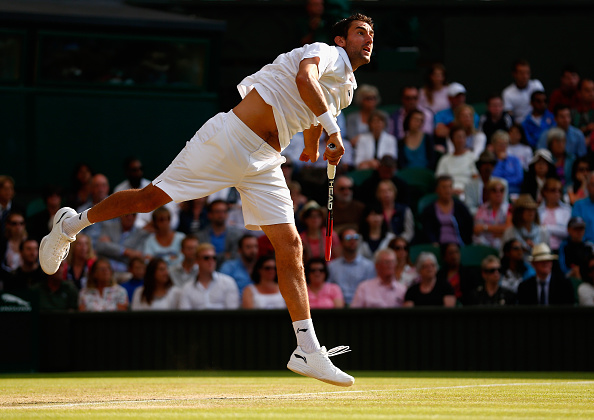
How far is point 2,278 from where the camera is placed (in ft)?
35.5

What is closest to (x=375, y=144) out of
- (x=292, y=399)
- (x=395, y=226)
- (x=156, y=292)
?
(x=395, y=226)

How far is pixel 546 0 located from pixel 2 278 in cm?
945

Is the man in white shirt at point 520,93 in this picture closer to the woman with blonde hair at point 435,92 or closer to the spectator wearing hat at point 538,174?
the woman with blonde hair at point 435,92

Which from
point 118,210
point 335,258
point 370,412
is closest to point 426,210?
point 335,258

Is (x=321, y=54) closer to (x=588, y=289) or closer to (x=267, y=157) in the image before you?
(x=267, y=157)

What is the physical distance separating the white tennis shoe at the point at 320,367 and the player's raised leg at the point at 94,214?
1.17m

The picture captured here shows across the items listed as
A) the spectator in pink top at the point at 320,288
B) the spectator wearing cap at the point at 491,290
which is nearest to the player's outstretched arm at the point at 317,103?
the spectator in pink top at the point at 320,288

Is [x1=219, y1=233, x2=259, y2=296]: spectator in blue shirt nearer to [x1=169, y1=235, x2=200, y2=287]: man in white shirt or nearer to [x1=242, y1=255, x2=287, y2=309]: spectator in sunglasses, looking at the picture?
[x1=169, y1=235, x2=200, y2=287]: man in white shirt

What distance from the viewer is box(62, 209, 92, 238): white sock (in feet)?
20.6

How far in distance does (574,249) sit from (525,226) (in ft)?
1.98

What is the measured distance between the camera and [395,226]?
11.9 metres

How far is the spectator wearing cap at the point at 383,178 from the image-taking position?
1219cm

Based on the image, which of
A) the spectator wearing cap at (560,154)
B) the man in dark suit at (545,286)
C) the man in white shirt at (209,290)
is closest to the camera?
the man in dark suit at (545,286)

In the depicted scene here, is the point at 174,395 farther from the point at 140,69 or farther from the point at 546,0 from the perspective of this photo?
the point at 546,0
